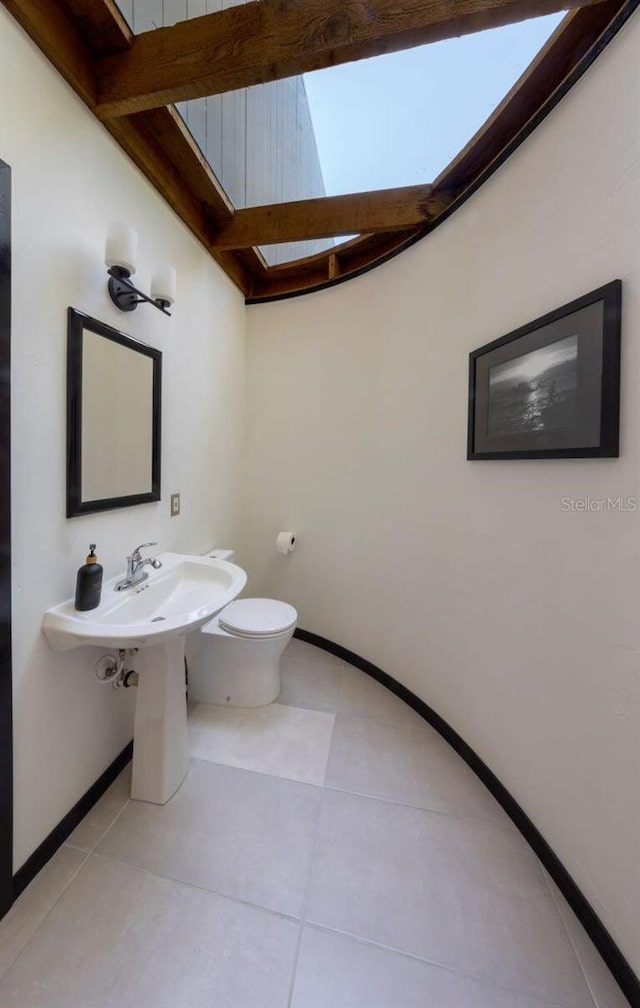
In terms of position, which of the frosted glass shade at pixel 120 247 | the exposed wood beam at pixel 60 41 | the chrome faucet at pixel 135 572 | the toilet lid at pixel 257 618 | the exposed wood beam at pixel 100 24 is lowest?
the toilet lid at pixel 257 618

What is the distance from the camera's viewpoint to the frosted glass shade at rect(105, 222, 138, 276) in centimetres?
115

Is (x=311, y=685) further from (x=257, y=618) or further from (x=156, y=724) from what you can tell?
(x=156, y=724)

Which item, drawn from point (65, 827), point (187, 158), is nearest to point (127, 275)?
point (187, 158)

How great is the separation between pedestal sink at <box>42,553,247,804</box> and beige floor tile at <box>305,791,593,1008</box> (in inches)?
24.2

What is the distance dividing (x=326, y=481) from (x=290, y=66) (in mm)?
1676

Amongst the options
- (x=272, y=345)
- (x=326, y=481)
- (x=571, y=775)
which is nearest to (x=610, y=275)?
(x=571, y=775)

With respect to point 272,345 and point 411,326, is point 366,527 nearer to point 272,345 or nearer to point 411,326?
point 411,326

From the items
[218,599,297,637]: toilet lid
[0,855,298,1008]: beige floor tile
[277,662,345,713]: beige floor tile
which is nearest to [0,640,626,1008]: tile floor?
[0,855,298,1008]: beige floor tile

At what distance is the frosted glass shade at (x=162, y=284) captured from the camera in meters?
1.42

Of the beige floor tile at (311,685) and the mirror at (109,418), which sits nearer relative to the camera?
the mirror at (109,418)

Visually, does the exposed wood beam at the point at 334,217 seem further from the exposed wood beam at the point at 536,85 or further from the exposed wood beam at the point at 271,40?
the exposed wood beam at the point at 271,40

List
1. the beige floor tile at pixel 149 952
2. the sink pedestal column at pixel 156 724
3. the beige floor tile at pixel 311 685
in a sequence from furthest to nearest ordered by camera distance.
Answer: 1. the beige floor tile at pixel 311 685
2. the sink pedestal column at pixel 156 724
3. the beige floor tile at pixel 149 952

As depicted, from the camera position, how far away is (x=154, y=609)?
4.62 ft

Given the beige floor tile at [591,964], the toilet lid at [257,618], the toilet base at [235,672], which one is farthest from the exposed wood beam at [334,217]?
the beige floor tile at [591,964]
